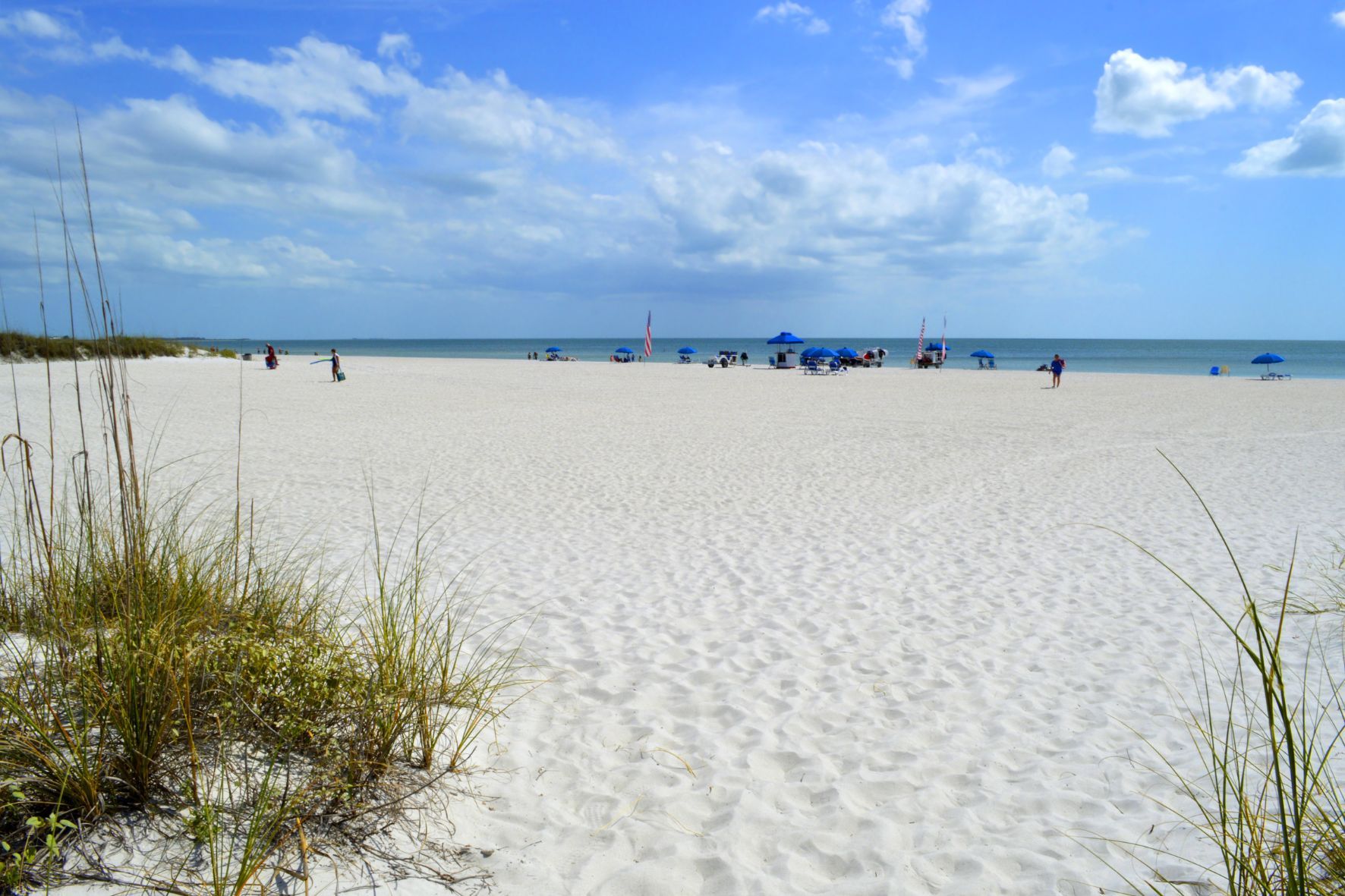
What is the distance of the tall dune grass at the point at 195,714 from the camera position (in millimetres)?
2303

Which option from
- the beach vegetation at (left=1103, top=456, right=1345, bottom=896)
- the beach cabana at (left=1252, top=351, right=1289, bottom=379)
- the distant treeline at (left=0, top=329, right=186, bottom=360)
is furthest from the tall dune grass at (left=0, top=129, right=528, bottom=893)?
the beach cabana at (left=1252, top=351, right=1289, bottom=379)

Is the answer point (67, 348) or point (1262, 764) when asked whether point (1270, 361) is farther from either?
point (67, 348)

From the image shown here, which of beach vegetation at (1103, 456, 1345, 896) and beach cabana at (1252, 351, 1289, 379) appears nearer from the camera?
beach vegetation at (1103, 456, 1345, 896)

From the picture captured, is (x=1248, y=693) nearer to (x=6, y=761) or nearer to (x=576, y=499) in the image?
(x=6, y=761)

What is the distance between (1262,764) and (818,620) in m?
2.43

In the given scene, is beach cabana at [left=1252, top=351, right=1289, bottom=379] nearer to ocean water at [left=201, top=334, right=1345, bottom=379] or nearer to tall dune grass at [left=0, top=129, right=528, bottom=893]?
ocean water at [left=201, top=334, right=1345, bottom=379]

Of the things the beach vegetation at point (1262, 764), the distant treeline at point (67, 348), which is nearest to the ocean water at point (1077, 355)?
the distant treeline at point (67, 348)

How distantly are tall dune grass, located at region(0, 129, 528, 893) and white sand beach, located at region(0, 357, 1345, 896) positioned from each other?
0.38 m

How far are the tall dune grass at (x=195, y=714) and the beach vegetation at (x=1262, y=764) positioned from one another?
2.52 meters

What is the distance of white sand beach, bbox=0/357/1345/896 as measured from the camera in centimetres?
289

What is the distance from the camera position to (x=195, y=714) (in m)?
2.79

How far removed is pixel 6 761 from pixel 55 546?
4.90ft

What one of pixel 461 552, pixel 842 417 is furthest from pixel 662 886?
pixel 842 417

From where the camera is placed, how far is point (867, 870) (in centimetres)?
273
